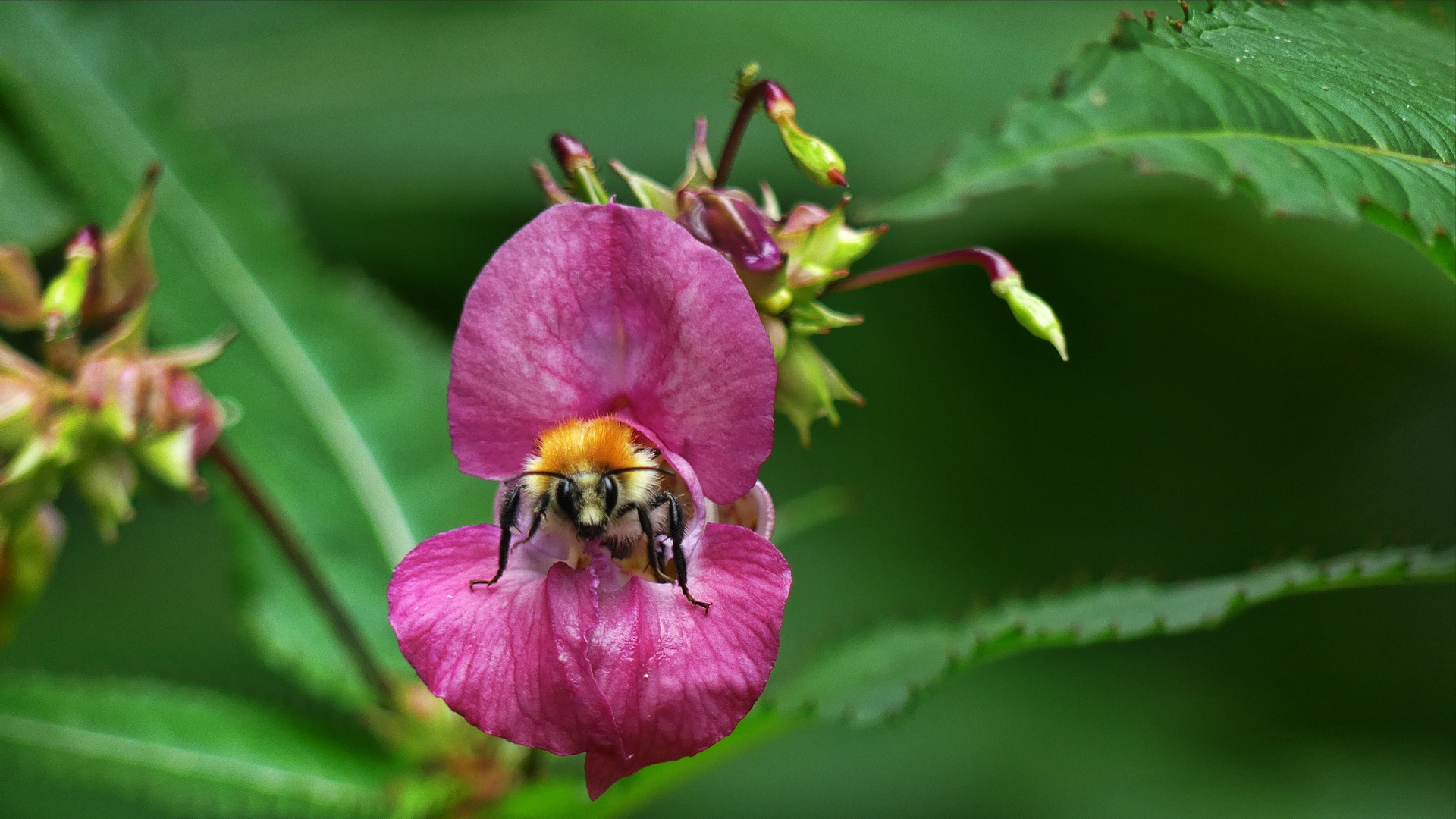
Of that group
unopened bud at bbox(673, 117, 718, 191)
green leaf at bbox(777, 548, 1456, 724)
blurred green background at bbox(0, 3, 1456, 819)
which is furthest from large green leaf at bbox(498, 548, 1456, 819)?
blurred green background at bbox(0, 3, 1456, 819)

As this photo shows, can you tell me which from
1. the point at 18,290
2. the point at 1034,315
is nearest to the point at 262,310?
the point at 18,290

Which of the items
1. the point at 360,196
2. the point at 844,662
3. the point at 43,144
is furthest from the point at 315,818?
the point at 360,196

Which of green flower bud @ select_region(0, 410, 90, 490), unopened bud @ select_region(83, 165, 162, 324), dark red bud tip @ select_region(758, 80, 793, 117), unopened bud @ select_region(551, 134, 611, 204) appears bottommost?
green flower bud @ select_region(0, 410, 90, 490)

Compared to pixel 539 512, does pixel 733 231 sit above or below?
above

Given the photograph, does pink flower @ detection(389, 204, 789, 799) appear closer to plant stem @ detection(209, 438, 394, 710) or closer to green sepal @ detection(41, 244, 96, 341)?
green sepal @ detection(41, 244, 96, 341)

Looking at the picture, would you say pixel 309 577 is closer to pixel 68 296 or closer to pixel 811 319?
pixel 68 296

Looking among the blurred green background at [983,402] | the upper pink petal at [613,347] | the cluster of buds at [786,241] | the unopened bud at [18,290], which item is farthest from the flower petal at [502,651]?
the blurred green background at [983,402]
